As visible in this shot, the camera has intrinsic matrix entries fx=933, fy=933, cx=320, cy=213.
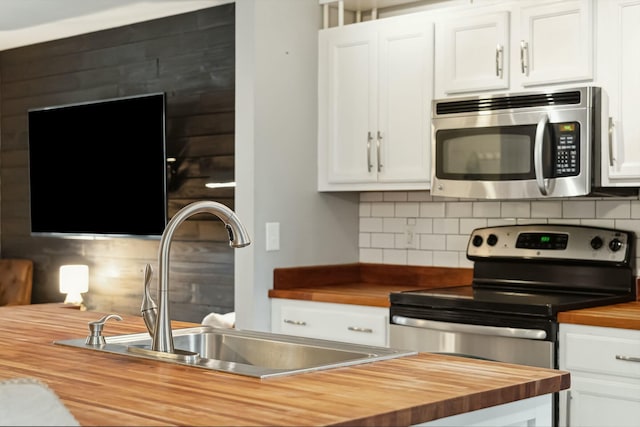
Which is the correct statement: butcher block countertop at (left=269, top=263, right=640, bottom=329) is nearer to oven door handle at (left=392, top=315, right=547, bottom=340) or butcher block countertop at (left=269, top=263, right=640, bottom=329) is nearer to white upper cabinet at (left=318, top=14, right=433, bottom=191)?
oven door handle at (left=392, top=315, right=547, bottom=340)

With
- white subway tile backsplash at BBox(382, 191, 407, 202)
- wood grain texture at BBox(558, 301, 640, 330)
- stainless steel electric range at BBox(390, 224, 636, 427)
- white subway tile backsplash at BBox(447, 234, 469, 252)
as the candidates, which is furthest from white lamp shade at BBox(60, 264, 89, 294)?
wood grain texture at BBox(558, 301, 640, 330)

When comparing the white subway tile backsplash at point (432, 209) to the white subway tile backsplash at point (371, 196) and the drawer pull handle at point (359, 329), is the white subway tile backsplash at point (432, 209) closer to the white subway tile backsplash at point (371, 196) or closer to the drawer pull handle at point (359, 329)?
the white subway tile backsplash at point (371, 196)

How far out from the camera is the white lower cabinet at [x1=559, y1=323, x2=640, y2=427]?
3.37 m

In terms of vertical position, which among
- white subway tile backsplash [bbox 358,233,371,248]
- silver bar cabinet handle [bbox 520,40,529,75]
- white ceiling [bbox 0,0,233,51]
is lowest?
Result: white subway tile backsplash [bbox 358,233,371,248]

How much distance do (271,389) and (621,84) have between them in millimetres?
2437

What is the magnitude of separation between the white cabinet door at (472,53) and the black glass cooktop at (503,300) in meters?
0.92

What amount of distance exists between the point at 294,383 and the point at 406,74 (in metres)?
2.74

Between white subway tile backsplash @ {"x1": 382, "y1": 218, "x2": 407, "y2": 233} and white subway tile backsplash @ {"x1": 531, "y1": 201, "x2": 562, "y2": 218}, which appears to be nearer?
white subway tile backsplash @ {"x1": 531, "y1": 201, "x2": 562, "y2": 218}

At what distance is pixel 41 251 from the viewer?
6.71 meters

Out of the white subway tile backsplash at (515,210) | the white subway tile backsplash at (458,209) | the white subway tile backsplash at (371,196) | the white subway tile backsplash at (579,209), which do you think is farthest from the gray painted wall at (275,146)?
the white subway tile backsplash at (579,209)

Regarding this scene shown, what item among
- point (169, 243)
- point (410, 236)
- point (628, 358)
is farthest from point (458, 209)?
point (169, 243)

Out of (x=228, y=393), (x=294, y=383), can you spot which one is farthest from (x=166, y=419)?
(x=294, y=383)

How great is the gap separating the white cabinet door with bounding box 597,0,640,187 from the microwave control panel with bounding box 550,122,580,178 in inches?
4.5

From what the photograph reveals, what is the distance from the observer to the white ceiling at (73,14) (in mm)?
5371
